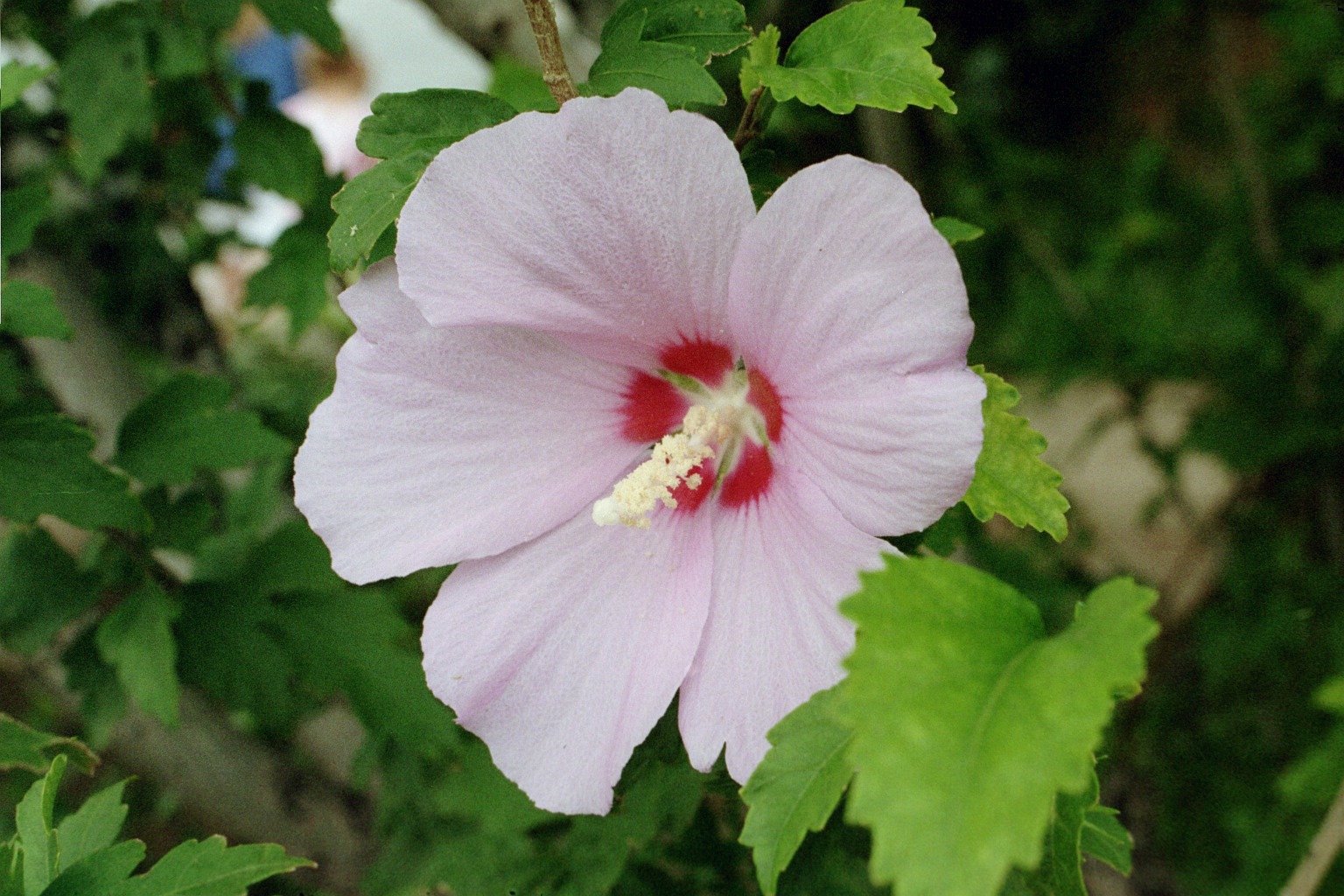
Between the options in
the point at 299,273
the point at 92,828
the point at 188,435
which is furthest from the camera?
the point at 299,273

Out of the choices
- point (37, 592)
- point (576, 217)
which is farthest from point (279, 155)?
point (576, 217)

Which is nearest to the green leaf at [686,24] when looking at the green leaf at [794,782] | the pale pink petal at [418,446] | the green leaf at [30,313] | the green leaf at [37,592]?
the pale pink petal at [418,446]

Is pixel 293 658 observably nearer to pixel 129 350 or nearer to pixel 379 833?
pixel 379 833

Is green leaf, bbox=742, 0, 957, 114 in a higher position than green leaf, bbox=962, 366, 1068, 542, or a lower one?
higher

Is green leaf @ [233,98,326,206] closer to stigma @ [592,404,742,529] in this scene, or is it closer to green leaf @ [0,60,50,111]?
green leaf @ [0,60,50,111]

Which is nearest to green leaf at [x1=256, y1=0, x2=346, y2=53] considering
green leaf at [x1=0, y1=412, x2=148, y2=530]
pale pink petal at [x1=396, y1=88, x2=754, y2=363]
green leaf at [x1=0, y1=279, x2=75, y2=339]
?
green leaf at [x1=0, y1=279, x2=75, y2=339]

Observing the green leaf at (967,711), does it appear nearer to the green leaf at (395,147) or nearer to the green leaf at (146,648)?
the green leaf at (395,147)

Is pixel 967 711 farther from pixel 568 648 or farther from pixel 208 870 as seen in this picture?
pixel 208 870
